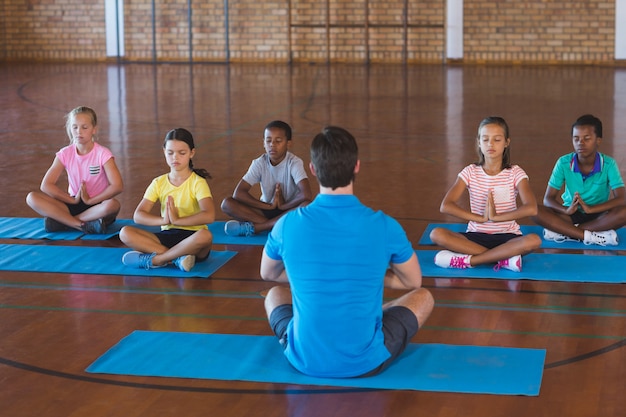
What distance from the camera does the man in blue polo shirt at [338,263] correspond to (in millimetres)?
3336

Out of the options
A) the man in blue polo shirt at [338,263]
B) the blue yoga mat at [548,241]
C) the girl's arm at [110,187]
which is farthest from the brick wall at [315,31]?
the man in blue polo shirt at [338,263]

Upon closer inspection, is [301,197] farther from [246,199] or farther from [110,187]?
[110,187]

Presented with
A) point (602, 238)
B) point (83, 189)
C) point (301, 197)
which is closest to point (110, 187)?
point (83, 189)

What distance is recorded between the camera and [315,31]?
723 inches

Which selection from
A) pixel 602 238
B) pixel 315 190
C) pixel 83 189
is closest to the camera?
pixel 602 238

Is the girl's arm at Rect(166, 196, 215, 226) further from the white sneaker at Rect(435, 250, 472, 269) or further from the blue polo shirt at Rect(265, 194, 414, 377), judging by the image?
the blue polo shirt at Rect(265, 194, 414, 377)

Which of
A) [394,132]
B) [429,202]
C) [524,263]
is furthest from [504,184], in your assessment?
[394,132]

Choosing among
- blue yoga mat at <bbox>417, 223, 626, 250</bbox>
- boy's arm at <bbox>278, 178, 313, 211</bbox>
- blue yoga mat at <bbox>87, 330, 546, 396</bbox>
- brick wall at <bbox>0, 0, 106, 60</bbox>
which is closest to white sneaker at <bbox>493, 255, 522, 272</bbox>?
blue yoga mat at <bbox>417, 223, 626, 250</bbox>

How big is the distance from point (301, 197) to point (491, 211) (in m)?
1.27

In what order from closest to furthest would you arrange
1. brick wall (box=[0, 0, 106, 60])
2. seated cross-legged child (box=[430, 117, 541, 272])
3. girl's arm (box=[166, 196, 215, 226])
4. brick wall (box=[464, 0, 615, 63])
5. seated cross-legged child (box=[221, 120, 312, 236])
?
seated cross-legged child (box=[430, 117, 541, 272]) < girl's arm (box=[166, 196, 215, 226]) < seated cross-legged child (box=[221, 120, 312, 236]) < brick wall (box=[464, 0, 615, 63]) < brick wall (box=[0, 0, 106, 60])

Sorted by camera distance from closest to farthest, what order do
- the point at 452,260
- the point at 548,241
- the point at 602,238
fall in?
the point at 452,260, the point at 602,238, the point at 548,241

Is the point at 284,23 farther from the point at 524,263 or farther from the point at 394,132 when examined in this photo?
the point at 524,263

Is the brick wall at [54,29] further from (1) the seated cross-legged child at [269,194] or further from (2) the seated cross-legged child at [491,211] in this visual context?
(2) the seated cross-legged child at [491,211]

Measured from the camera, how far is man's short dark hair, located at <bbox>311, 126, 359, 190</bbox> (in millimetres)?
3281
